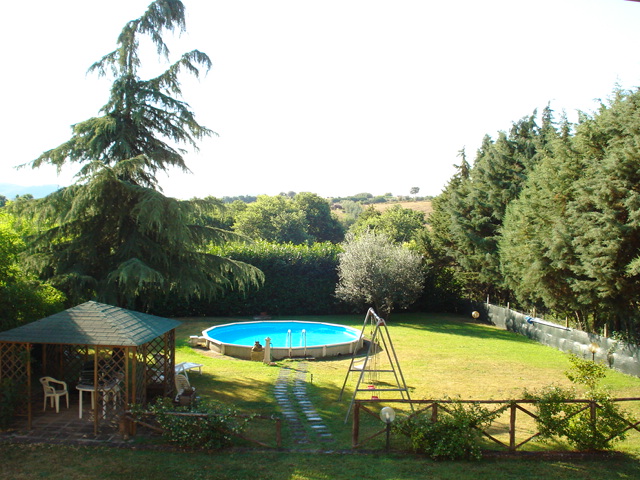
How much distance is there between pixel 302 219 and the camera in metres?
58.4

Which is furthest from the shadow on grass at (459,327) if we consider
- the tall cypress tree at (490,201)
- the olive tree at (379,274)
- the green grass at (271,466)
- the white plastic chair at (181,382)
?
the white plastic chair at (181,382)

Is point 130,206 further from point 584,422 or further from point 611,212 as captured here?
point 611,212

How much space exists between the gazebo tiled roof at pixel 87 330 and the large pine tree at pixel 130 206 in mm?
2236

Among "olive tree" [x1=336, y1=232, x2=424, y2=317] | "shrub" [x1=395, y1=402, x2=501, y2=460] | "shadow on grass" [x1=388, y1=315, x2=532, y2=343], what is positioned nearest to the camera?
"shrub" [x1=395, y1=402, x2=501, y2=460]

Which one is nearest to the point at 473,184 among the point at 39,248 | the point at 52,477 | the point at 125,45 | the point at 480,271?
the point at 480,271

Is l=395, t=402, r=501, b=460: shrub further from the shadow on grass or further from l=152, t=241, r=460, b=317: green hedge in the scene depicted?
l=152, t=241, r=460, b=317: green hedge

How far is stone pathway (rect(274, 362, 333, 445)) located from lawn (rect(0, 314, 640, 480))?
7.2 inches

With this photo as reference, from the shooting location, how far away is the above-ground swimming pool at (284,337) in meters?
17.6

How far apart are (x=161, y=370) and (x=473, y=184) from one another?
20781mm

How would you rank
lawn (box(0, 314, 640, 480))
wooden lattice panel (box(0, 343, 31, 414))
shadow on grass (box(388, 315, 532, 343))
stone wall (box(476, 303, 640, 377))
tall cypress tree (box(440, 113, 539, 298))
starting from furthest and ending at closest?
tall cypress tree (box(440, 113, 539, 298)) < shadow on grass (box(388, 315, 532, 343)) < stone wall (box(476, 303, 640, 377)) < wooden lattice panel (box(0, 343, 31, 414)) < lawn (box(0, 314, 640, 480))

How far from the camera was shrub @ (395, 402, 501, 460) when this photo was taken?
852cm

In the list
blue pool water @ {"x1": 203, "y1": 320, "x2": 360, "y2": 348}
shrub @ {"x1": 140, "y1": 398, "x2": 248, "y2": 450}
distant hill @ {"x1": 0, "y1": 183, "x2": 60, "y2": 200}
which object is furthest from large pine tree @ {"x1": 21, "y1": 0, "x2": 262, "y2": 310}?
distant hill @ {"x1": 0, "y1": 183, "x2": 60, "y2": 200}

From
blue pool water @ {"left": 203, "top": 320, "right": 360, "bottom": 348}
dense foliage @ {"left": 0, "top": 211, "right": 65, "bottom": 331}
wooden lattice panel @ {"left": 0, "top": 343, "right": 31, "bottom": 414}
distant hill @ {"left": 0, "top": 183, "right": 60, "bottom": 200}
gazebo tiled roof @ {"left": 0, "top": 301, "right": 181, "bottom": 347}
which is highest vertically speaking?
distant hill @ {"left": 0, "top": 183, "right": 60, "bottom": 200}

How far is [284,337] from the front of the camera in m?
22.5
